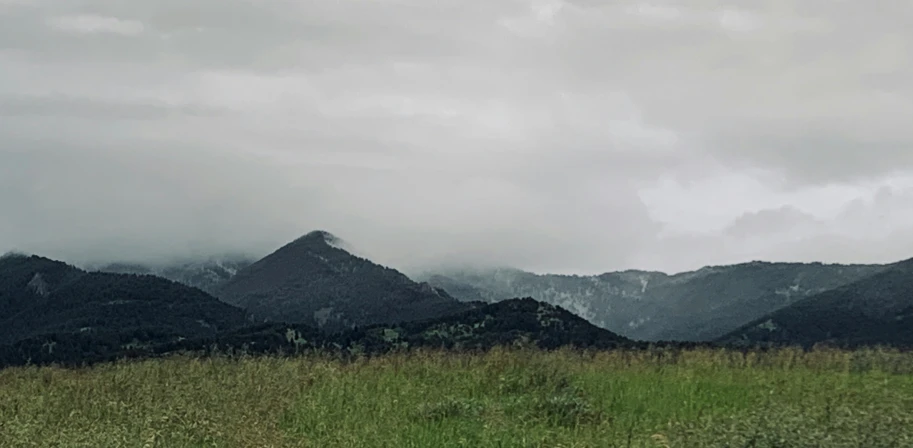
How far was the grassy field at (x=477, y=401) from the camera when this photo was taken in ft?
36.3

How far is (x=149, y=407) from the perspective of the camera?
43.9ft

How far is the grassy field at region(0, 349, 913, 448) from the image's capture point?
11.1m

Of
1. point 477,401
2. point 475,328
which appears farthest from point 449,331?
point 477,401

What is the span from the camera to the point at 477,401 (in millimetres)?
14398

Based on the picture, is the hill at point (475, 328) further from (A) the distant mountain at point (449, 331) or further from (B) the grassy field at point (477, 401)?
(B) the grassy field at point (477, 401)

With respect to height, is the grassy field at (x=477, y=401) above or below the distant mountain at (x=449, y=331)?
below

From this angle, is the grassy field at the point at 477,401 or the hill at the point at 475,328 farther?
the hill at the point at 475,328

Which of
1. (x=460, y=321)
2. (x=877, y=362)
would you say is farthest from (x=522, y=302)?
(x=877, y=362)

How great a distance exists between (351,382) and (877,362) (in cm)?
964

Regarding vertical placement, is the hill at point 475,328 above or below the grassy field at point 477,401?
above

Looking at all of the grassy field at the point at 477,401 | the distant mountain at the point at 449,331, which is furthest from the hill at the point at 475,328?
the grassy field at the point at 477,401

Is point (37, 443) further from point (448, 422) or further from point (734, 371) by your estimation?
point (734, 371)

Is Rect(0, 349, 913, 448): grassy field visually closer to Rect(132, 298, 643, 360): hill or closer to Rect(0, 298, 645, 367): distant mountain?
Rect(0, 298, 645, 367): distant mountain

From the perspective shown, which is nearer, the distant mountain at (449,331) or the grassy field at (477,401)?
the grassy field at (477,401)
